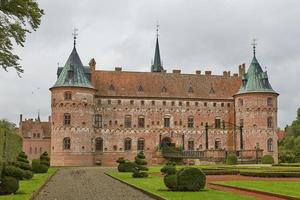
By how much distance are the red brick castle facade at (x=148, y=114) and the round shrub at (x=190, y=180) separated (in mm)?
39554

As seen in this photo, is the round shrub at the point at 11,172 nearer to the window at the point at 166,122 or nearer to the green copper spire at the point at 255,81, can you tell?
the window at the point at 166,122

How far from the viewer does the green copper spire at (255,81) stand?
220 feet

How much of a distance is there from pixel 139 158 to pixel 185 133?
28.2m

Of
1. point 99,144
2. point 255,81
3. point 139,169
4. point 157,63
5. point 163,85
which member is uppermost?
point 157,63

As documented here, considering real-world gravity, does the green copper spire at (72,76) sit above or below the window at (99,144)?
above

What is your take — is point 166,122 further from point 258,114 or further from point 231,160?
point 231,160

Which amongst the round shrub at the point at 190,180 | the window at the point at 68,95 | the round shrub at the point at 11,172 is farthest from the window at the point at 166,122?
the round shrub at the point at 11,172

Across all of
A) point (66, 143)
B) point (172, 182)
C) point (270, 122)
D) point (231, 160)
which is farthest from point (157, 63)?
point (172, 182)

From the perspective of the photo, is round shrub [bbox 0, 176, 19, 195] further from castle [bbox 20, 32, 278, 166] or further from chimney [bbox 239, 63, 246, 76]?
chimney [bbox 239, 63, 246, 76]

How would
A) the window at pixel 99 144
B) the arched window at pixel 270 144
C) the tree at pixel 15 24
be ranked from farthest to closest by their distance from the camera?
the arched window at pixel 270 144, the window at pixel 99 144, the tree at pixel 15 24

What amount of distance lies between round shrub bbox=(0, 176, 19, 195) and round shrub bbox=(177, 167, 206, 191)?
7.06 meters

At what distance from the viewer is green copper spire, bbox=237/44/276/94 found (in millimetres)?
67062

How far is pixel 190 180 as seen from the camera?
2241 centimetres

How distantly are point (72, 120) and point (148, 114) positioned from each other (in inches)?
412
